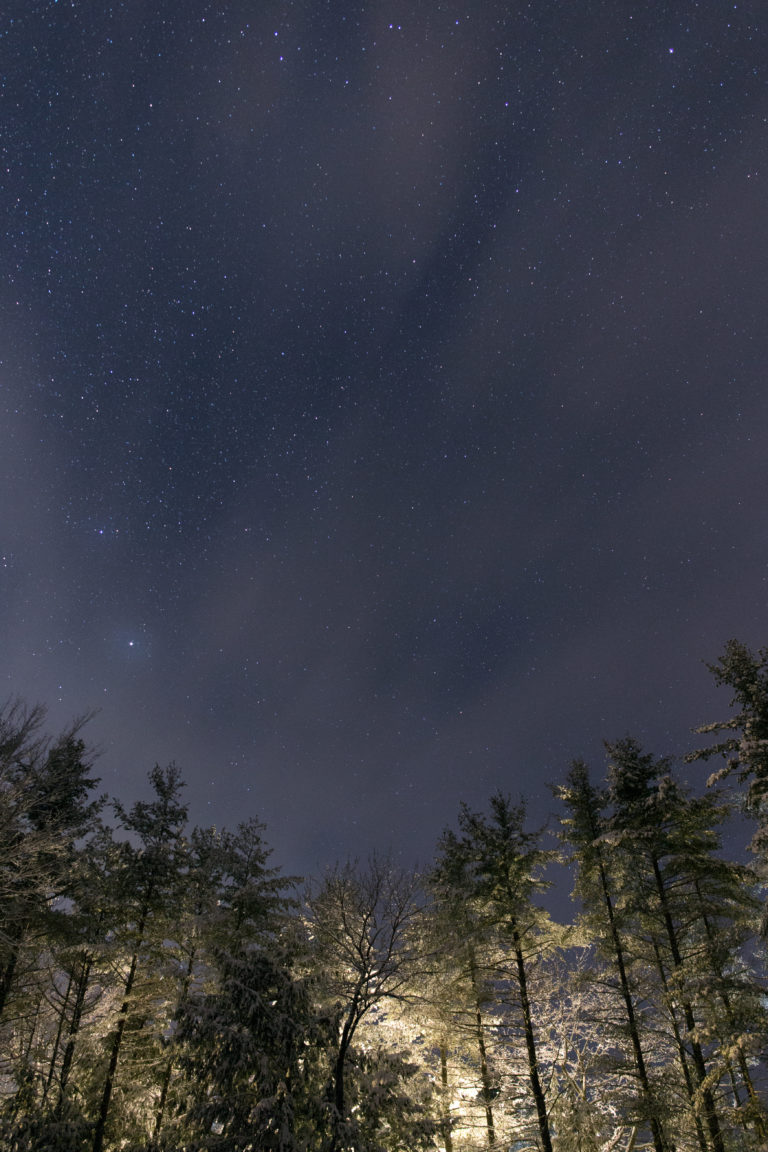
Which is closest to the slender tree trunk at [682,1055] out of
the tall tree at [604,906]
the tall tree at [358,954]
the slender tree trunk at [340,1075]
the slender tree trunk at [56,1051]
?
the tall tree at [604,906]

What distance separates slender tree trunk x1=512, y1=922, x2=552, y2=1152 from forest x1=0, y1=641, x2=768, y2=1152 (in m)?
0.07

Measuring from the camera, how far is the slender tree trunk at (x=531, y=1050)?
45.5 feet

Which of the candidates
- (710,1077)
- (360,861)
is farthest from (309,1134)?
(710,1077)

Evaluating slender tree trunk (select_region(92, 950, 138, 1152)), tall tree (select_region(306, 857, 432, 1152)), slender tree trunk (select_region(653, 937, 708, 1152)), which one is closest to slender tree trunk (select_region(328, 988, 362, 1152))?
tall tree (select_region(306, 857, 432, 1152))

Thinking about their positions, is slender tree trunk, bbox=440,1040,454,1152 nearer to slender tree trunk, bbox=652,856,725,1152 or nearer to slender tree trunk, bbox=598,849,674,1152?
slender tree trunk, bbox=598,849,674,1152

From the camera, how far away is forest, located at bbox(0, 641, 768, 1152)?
40.1 ft

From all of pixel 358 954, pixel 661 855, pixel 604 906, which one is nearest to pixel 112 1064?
pixel 358 954

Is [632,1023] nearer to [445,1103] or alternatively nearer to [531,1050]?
[531,1050]

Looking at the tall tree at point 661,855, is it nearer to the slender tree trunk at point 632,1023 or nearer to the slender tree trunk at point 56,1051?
the slender tree trunk at point 632,1023

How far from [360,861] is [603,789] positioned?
342 inches

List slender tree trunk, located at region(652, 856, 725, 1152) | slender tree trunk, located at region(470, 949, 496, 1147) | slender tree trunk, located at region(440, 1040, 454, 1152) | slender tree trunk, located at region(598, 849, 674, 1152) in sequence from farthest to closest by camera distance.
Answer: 1. slender tree trunk, located at region(470, 949, 496, 1147)
2. slender tree trunk, located at region(598, 849, 674, 1152)
3. slender tree trunk, located at region(440, 1040, 454, 1152)
4. slender tree trunk, located at region(652, 856, 725, 1152)

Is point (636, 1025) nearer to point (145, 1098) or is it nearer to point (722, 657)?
point (722, 657)

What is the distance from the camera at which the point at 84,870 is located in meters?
16.0

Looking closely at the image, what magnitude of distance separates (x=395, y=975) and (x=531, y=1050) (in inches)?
156
